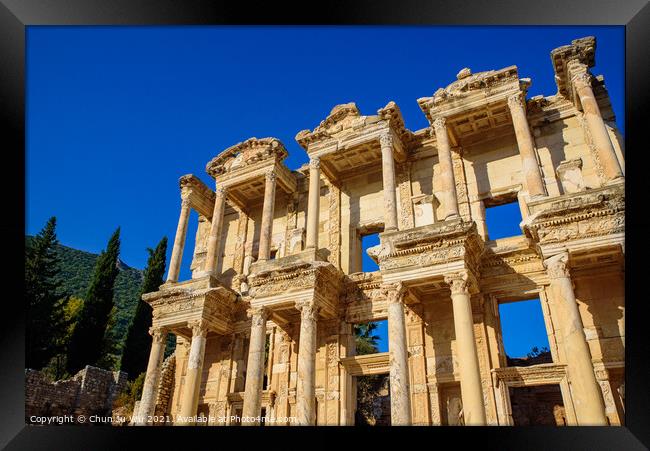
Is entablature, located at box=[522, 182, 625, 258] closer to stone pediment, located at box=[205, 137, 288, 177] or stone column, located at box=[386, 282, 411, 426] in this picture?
stone column, located at box=[386, 282, 411, 426]

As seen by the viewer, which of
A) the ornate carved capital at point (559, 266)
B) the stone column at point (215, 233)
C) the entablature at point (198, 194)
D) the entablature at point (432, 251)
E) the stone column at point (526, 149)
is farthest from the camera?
the entablature at point (198, 194)

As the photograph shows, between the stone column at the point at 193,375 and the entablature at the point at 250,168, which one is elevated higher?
the entablature at the point at 250,168

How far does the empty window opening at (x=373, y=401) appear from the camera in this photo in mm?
23577

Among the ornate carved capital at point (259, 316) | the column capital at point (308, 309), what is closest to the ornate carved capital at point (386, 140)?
the column capital at point (308, 309)

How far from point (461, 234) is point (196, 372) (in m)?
9.07

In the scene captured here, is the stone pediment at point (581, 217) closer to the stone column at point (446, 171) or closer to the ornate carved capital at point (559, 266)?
the ornate carved capital at point (559, 266)

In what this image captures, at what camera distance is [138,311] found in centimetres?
2627

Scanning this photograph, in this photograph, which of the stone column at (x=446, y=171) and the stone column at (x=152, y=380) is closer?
the stone column at (x=446, y=171)

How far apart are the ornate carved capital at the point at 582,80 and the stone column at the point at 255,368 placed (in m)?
11.2

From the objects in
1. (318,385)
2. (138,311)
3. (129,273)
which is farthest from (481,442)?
(129,273)

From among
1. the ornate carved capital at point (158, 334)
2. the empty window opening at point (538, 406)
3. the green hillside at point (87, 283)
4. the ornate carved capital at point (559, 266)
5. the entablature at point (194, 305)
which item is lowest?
the empty window opening at point (538, 406)
